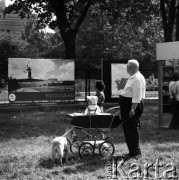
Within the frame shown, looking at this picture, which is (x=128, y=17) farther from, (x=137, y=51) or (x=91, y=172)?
(x=137, y=51)

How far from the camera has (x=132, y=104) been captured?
7125 mm

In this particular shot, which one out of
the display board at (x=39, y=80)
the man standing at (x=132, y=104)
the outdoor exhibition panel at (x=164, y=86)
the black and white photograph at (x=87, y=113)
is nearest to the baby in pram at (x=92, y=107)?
the black and white photograph at (x=87, y=113)

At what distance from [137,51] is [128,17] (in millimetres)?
23678

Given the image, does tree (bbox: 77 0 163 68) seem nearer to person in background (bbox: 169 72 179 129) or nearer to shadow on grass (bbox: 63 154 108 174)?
person in background (bbox: 169 72 179 129)

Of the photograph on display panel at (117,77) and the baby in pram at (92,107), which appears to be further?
the photograph on display panel at (117,77)

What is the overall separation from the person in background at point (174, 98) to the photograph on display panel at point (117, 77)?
3.26 meters

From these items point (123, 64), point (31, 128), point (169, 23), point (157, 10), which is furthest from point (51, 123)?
point (157, 10)

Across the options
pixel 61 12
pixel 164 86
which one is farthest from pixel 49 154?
pixel 61 12

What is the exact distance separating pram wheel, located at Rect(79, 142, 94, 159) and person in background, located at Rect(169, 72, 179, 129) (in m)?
4.66

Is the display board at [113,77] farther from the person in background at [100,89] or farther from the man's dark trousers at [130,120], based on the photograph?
the man's dark trousers at [130,120]

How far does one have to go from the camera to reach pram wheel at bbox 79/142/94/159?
754 cm

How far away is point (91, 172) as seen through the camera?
6500 mm

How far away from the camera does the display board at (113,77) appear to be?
14.6 metres

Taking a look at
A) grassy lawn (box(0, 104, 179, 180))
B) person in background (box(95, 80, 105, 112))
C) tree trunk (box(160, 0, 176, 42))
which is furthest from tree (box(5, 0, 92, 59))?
person in background (box(95, 80, 105, 112))
